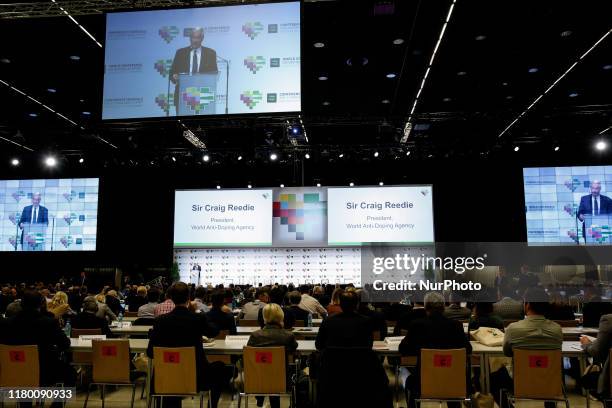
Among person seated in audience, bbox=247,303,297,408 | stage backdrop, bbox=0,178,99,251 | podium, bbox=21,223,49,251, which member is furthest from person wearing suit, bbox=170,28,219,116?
podium, bbox=21,223,49,251

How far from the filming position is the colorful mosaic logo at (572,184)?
13.9 meters

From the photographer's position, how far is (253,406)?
5.50 meters

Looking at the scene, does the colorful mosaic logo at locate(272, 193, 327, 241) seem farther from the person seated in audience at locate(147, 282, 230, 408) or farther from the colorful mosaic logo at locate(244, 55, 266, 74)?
the person seated in audience at locate(147, 282, 230, 408)

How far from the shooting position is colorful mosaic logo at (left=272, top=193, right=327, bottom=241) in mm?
15031

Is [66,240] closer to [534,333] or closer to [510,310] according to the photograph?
[510,310]

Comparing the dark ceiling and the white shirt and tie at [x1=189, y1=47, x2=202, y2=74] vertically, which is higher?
the dark ceiling

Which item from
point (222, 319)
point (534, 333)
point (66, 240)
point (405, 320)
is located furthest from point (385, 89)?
point (66, 240)

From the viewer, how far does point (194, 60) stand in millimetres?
6684

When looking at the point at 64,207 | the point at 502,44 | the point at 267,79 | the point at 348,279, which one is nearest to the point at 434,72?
the point at 502,44

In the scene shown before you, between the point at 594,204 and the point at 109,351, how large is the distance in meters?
13.1

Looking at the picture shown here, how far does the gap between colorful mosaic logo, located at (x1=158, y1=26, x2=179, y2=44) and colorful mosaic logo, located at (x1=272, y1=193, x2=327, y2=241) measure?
8651 mm

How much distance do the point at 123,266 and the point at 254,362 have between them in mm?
14775

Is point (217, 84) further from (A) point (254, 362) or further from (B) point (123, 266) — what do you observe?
(B) point (123, 266)

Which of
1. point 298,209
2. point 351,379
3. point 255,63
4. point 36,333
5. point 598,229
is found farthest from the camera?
point 298,209
